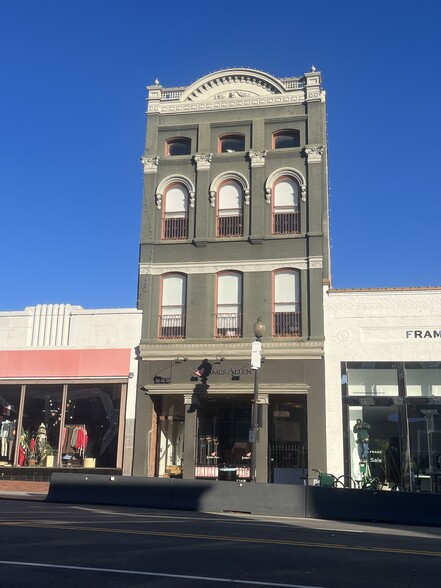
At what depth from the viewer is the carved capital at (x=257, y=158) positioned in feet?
84.9

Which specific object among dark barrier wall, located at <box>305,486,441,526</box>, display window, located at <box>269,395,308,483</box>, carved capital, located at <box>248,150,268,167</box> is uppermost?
carved capital, located at <box>248,150,268,167</box>

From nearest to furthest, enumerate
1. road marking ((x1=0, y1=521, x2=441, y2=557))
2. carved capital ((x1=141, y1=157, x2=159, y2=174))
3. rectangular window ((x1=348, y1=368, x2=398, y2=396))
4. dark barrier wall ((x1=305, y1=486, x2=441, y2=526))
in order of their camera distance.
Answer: road marking ((x1=0, y1=521, x2=441, y2=557)) < dark barrier wall ((x1=305, y1=486, x2=441, y2=526)) < rectangular window ((x1=348, y1=368, x2=398, y2=396)) < carved capital ((x1=141, y1=157, x2=159, y2=174))

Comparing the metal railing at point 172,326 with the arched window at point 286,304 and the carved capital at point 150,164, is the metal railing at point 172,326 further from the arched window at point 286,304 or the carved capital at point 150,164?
the carved capital at point 150,164

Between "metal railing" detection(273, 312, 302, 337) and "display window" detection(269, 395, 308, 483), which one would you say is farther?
"metal railing" detection(273, 312, 302, 337)

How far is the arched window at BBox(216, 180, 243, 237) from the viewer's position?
25.9 metres

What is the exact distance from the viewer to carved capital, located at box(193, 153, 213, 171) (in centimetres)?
2633

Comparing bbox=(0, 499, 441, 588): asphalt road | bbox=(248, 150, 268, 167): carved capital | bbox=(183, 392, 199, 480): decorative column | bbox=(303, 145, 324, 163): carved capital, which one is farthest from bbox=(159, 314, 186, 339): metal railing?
bbox=(0, 499, 441, 588): asphalt road

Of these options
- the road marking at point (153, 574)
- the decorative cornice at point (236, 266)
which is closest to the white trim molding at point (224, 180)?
the decorative cornice at point (236, 266)

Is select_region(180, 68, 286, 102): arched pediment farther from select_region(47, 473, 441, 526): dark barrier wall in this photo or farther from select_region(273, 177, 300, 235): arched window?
select_region(47, 473, 441, 526): dark barrier wall

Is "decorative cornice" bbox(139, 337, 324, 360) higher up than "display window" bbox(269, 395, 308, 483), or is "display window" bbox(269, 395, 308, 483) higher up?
"decorative cornice" bbox(139, 337, 324, 360)

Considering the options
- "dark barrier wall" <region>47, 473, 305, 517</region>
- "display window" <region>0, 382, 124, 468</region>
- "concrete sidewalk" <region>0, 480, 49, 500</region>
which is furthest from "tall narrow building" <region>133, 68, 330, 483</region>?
"dark barrier wall" <region>47, 473, 305, 517</region>

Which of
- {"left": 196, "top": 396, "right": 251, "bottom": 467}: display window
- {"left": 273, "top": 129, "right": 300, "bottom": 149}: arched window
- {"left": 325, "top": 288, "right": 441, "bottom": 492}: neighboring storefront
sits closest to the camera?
{"left": 325, "top": 288, "right": 441, "bottom": 492}: neighboring storefront

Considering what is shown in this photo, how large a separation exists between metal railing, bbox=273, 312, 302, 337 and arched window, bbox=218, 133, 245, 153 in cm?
743

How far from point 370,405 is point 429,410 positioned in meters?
2.00
